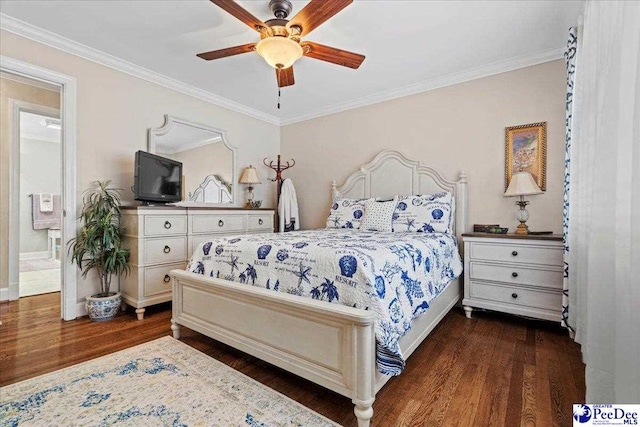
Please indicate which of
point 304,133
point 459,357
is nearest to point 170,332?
point 459,357

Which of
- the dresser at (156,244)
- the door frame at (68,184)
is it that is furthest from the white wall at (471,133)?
the door frame at (68,184)

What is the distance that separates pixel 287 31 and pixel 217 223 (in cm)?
218

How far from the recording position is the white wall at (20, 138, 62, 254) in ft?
18.9

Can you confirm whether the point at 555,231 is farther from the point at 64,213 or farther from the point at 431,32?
the point at 64,213

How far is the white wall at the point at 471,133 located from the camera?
2.76 m

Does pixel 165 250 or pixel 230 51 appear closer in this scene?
pixel 230 51

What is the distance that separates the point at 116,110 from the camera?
3.00 meters

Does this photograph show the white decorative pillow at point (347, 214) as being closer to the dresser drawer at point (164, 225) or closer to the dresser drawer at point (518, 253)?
the dresser drawer at point (518, 253)

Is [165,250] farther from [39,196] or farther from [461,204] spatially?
[39,196]

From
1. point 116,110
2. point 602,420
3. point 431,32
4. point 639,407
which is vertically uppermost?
point 431,32

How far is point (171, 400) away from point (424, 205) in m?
2.63

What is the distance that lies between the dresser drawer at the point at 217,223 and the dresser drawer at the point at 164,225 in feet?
0.39

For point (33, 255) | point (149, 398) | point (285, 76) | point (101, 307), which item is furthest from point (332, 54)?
point (33, 255)

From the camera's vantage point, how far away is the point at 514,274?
2.57 meters
